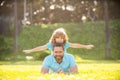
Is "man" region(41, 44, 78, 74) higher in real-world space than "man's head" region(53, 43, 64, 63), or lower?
lower

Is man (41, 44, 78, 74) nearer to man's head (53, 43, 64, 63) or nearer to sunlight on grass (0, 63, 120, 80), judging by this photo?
man's head (53, 43, 64, 63)

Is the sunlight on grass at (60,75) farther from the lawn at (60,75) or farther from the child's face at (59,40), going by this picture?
the child's face at (59,40)

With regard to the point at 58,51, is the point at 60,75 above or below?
below

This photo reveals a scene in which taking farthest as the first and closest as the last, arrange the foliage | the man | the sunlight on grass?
the foliage
the man
the sunlight on grass

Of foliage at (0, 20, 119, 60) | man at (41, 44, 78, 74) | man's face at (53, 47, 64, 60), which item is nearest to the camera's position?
man's face at (53, 47, 64, 60)

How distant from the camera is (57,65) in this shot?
4867mm

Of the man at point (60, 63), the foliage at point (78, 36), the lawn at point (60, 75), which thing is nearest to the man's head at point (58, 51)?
the man at point (60, 63)

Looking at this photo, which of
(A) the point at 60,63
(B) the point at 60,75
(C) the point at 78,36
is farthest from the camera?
(C) the point at 78,36

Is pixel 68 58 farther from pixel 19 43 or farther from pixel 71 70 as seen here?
pixel 19 43

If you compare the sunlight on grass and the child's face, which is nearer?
the sunlight on grass

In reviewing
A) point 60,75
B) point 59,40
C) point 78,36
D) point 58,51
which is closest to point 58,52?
point 58,51

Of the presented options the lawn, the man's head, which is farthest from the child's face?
the lawn

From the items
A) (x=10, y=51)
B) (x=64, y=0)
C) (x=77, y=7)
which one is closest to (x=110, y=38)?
(x=77, y=7)

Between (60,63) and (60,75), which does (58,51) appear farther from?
(60,75)
